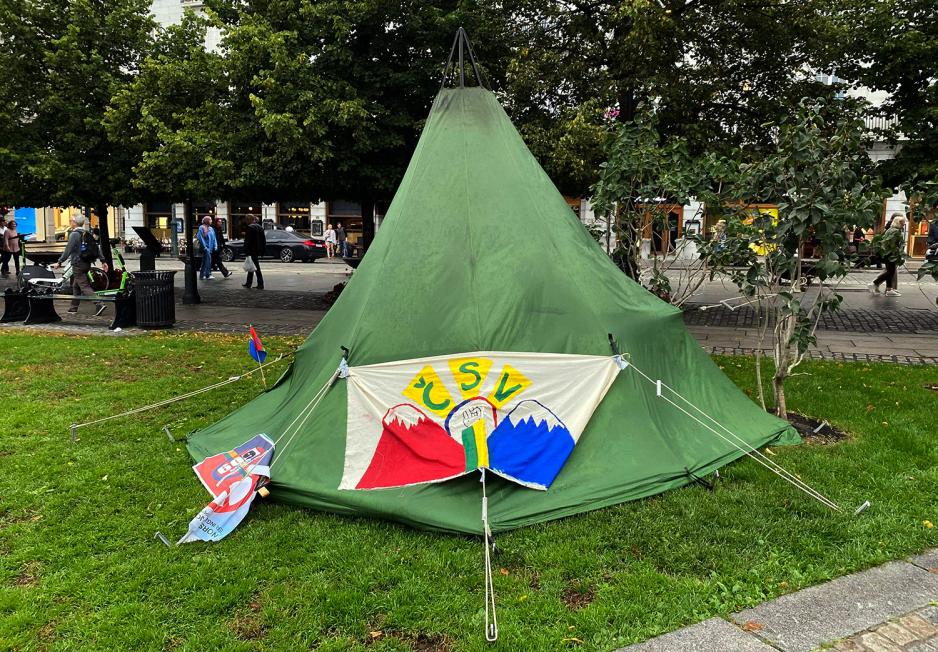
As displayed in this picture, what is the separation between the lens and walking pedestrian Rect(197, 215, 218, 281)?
20.9m

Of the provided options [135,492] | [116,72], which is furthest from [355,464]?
[116,72]

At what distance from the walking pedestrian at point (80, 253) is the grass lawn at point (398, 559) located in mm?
8644

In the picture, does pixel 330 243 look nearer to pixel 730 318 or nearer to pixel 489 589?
pixel 730 318

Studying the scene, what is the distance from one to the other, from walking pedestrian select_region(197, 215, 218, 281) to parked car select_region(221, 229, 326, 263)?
9676 millimetres

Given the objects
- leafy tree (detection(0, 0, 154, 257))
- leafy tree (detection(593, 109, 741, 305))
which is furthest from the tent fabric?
leafy tree (detection(0, 0, 154, 257))

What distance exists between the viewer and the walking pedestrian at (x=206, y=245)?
20.9 metres

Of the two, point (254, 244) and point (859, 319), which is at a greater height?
point (254, 244)

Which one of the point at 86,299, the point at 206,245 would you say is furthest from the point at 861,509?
the point at 206,245

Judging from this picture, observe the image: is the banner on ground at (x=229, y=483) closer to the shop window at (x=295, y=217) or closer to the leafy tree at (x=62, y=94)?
the leafy tree at (x=62, y=94)

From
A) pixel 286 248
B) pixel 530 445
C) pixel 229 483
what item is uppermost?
pixel 286 248

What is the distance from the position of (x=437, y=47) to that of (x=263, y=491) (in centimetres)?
1002

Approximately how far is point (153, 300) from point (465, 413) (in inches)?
379

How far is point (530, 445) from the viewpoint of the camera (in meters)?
5.01

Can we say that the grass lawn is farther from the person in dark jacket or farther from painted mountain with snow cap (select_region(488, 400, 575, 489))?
the person in dark jacket
